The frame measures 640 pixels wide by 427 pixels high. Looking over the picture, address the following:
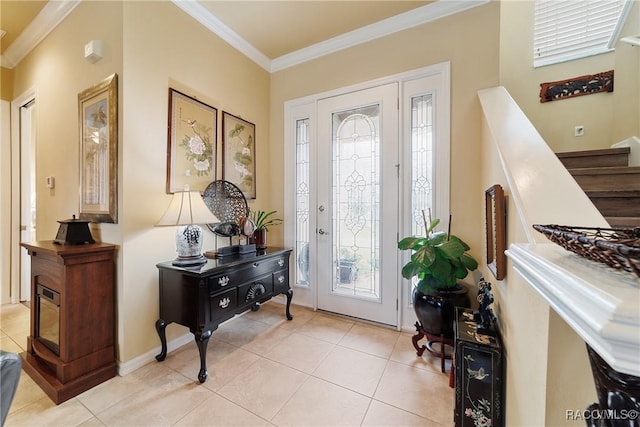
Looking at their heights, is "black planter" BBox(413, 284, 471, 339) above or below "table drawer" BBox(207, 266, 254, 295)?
below

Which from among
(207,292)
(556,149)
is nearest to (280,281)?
(207,292)

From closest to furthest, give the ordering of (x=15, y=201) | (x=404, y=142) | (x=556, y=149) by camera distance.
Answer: (x=404, y=142), (x=15, y=201), (x=556, y=149)

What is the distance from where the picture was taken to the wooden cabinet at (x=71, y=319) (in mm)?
1609

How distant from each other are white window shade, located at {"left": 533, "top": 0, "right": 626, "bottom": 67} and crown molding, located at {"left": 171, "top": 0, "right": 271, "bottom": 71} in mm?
3505

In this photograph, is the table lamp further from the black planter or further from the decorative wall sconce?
the black planter

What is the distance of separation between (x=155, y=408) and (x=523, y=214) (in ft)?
7.08

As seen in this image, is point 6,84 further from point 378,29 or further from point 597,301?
point 597,301

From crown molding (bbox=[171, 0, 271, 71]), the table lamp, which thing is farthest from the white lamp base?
crown molding (bbox=[171, 0, 271, 71])

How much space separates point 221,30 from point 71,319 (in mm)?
2747

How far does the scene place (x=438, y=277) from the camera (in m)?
1.82

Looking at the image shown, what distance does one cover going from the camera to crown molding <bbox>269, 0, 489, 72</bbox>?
2.21 metres

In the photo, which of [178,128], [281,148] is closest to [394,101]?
[281,148]

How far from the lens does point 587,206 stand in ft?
2.94

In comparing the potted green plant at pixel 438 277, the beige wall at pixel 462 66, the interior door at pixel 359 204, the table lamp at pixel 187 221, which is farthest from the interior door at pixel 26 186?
the potted green plant at pixel 438 277
